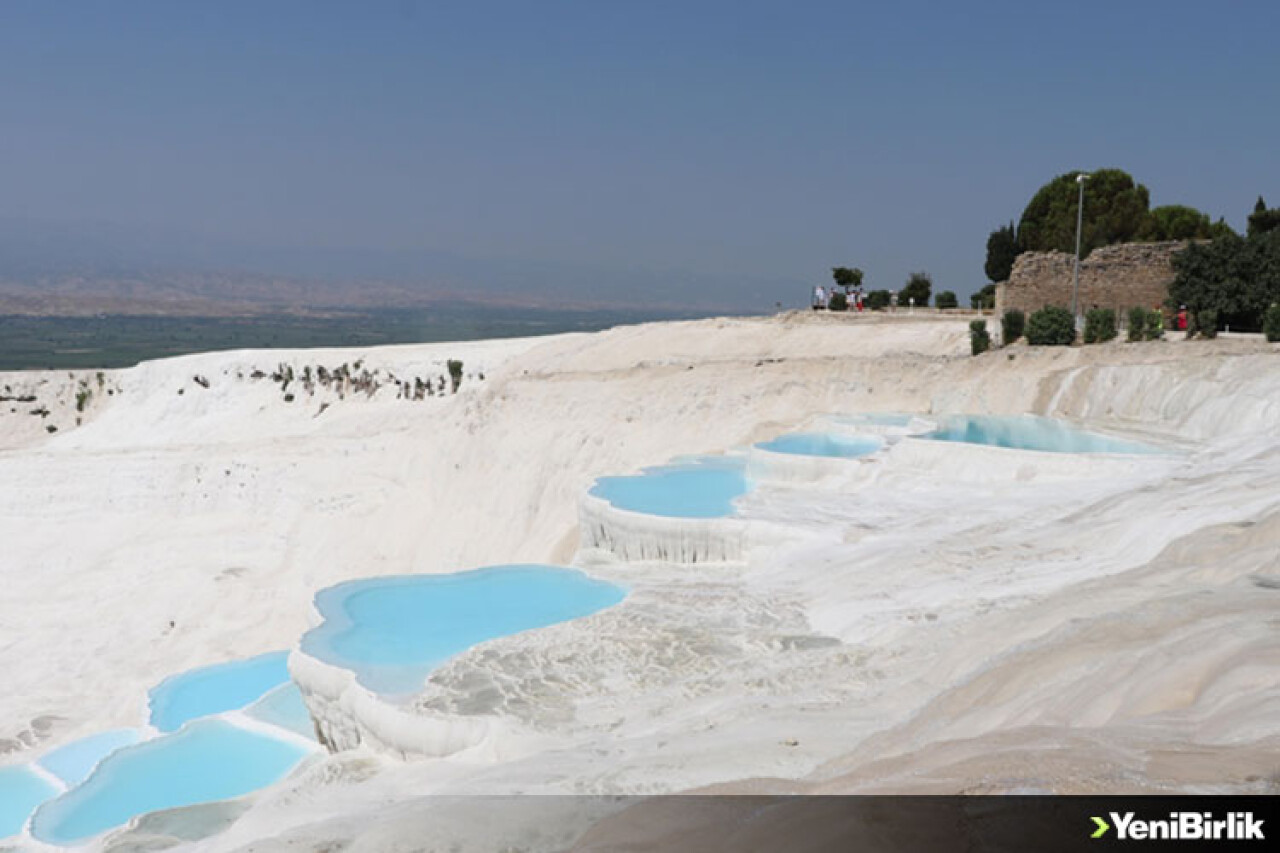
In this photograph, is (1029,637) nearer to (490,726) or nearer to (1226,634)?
(1226,634)

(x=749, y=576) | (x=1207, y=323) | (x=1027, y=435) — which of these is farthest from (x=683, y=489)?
(x=1207, y=323)

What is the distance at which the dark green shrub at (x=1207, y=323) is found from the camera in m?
18.9

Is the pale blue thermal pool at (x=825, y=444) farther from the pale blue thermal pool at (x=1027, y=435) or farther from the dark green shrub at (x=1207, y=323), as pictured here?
the dark green shrub at (x=1207, y=323)

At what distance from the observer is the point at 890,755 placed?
16.0ft

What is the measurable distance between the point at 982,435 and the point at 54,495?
16.6m

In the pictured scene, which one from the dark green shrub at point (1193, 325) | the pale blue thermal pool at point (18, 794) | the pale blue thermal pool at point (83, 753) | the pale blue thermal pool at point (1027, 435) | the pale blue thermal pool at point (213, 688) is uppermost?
the dark green shrub at point (1193, 325)

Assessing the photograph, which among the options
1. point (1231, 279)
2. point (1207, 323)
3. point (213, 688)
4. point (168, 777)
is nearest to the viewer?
point (168, 777)

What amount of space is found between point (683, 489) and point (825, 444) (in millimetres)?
3192

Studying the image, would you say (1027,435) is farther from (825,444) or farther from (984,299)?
(984,299)

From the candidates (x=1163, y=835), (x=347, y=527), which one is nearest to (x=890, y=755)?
(x=1163, y=835)

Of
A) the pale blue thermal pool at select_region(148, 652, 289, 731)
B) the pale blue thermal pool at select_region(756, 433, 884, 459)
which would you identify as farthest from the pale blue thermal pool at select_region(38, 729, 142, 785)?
the pale blue thermal pool at select_region(756, 433, 884, 459)

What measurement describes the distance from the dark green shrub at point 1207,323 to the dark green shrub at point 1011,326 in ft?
9.82

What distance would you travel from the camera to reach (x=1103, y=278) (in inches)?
888

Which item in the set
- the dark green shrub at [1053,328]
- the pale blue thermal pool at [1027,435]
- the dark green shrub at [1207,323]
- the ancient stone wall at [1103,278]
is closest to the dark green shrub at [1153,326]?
the dark green shrub at [1207,323]
